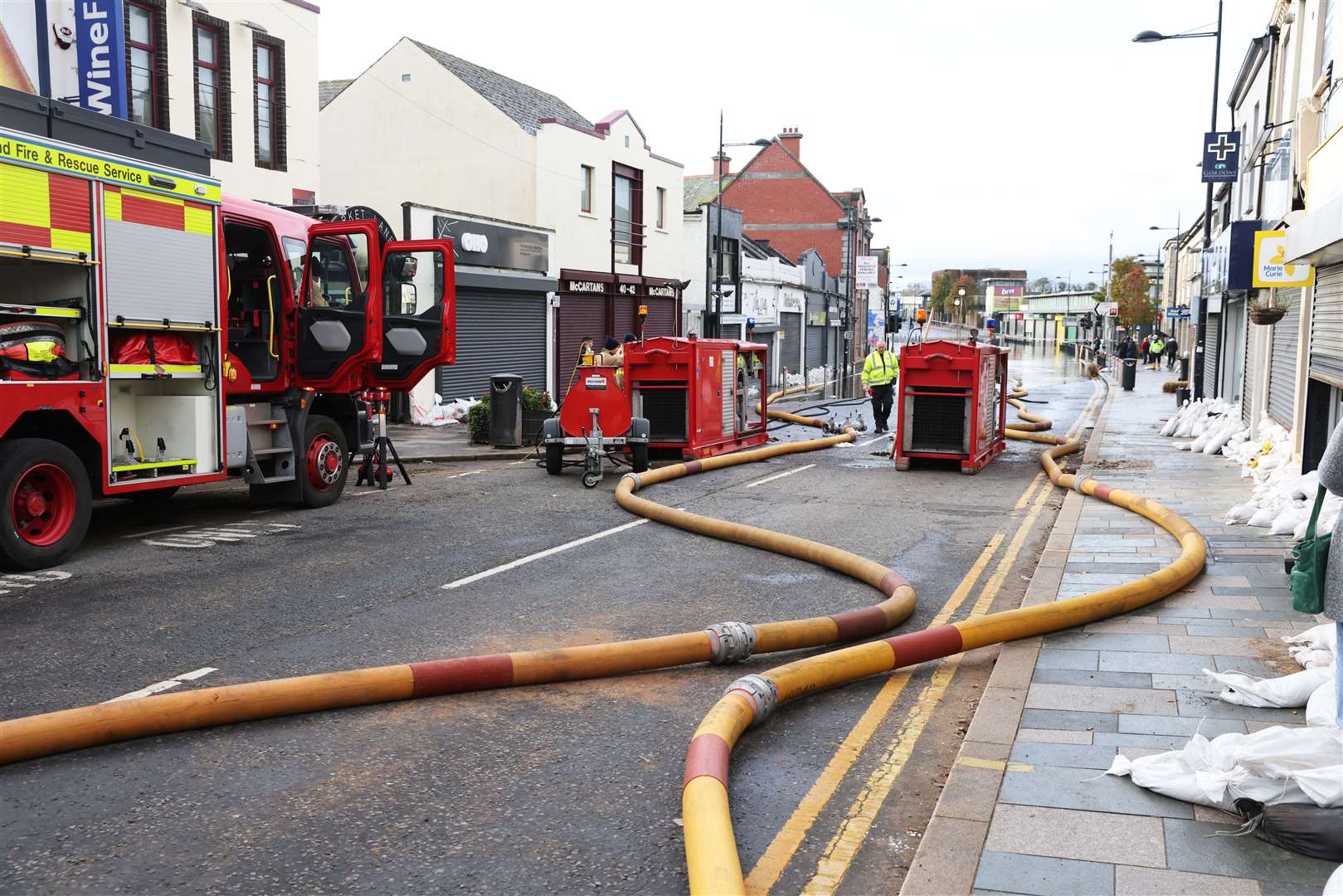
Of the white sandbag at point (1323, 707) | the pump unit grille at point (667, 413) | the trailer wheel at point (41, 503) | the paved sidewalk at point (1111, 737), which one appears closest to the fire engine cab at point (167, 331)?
the trailer wheel at point (41, 503)

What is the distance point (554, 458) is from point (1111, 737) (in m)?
11.2

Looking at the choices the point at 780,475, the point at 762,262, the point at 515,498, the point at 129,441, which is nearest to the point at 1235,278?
the point at 780,475

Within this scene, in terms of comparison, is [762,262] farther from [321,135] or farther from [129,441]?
[129,441]

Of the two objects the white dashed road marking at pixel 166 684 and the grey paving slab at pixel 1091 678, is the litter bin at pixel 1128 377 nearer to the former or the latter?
the grey paving slab at pixel 1091 678

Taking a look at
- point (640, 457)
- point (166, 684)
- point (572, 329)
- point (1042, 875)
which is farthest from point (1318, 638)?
point (572, 329)

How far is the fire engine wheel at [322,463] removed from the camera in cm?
1259

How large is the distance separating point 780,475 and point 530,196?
15445mm

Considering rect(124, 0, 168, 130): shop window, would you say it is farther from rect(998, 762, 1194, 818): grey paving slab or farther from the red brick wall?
the red brick wall

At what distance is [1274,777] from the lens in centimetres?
431

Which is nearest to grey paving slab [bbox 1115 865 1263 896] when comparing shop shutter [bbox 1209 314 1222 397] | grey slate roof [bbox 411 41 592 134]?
shop shutter [bbox 1209 314 1222 397]

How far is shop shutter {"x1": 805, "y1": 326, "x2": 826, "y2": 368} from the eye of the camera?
56.6 metres

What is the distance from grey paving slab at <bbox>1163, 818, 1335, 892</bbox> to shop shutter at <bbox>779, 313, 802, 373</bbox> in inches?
1793

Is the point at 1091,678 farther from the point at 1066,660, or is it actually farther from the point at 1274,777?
the point at 1274,777

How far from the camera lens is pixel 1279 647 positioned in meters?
6.78
